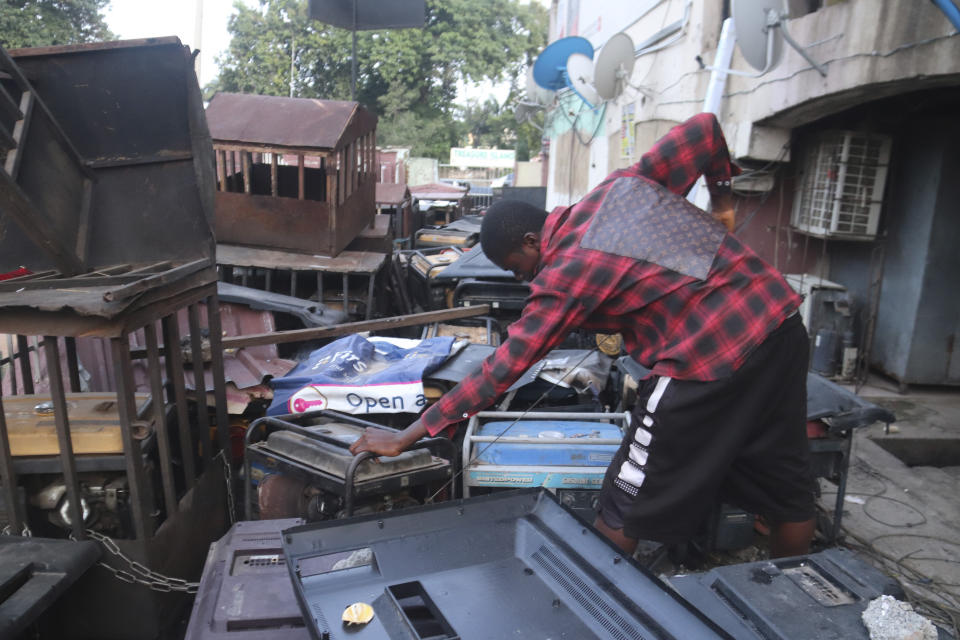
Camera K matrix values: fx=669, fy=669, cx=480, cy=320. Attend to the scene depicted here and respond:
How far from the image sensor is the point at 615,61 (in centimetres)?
869

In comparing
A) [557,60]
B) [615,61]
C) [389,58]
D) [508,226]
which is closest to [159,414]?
[508,226]

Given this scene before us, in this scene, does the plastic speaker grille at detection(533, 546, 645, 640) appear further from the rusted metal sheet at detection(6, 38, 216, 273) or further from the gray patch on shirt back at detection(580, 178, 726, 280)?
the rusted metal sheet at detection(6, 38, 216, 273)

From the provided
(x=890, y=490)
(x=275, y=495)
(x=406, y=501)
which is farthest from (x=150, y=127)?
(x=890, y=490)

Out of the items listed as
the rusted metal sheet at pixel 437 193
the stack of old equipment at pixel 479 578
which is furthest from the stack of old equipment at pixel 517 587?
the rusted metal sheet at pixel 437 193

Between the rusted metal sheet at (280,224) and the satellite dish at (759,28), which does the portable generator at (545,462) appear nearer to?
the satellite dish at (759,28)

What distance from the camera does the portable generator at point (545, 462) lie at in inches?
119

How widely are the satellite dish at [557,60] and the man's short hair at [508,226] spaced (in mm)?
8956

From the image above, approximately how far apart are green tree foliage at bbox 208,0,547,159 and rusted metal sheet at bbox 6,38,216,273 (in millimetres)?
26783

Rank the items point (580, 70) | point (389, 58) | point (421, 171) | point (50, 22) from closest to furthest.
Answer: point (580, 70) < point (50, 22) < point (421, 171) < point (389, 58)

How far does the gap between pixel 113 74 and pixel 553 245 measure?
236 cm

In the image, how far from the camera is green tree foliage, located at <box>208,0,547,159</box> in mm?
29109

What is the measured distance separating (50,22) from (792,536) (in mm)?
22810

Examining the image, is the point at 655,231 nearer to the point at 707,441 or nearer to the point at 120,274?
the point at 707,441

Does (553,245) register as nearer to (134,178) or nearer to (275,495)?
(275,495)
